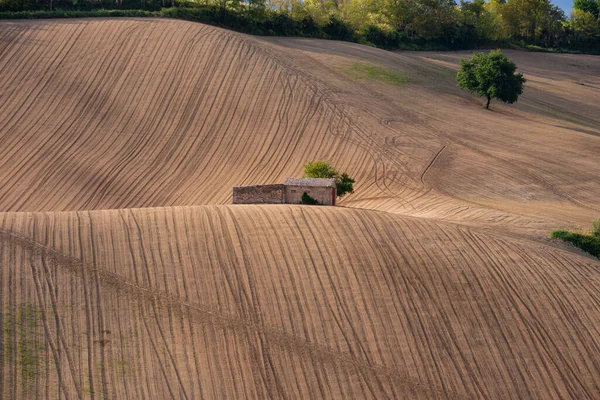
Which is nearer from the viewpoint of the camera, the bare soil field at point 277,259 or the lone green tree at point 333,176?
the bare soil field at point 277,259

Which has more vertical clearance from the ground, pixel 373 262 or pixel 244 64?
pixel 244 64

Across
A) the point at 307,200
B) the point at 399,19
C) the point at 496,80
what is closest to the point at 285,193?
the point at 307,200

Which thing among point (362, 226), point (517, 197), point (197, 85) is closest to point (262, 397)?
point (362, 226)

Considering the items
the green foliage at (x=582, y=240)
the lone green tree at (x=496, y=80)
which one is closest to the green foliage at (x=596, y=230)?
the green foliage at (x=582, y=240)

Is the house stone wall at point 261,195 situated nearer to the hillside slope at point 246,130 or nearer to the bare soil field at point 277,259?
the bare soil field at point 277,259

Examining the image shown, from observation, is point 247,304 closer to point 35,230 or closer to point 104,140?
point 35,230

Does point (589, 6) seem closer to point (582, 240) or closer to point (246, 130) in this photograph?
point (246, 130)

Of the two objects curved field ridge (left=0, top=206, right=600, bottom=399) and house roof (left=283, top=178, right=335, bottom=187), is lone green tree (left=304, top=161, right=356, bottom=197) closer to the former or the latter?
house roof (left=283, top=178, right=335, bottom=187)
